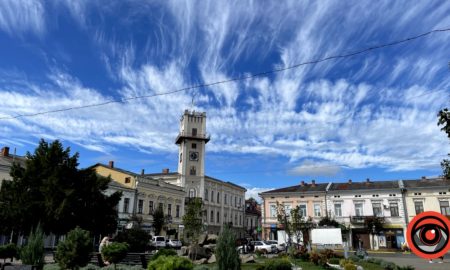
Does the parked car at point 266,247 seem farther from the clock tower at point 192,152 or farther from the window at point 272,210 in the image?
the clock tower at point 192,152

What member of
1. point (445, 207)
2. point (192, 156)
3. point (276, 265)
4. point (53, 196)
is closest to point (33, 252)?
point (276, 265)

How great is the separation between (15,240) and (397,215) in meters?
43.1

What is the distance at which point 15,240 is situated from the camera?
3119 cm

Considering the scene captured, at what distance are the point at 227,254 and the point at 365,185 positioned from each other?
45435mm

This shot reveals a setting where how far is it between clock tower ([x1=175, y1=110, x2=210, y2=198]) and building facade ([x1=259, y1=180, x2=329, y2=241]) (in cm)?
1220

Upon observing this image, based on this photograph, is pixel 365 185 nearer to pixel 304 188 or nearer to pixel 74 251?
pixel 304 188

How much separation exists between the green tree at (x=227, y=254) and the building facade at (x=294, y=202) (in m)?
42.6

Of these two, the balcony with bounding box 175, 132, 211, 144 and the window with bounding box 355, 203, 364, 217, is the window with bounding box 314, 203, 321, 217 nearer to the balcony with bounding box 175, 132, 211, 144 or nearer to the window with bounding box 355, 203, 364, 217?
the window with bounding box 355, 203, 364, 217

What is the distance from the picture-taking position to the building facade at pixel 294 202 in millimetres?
52625

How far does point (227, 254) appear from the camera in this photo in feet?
36.1

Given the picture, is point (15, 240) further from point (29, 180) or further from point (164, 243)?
point (164, 243)

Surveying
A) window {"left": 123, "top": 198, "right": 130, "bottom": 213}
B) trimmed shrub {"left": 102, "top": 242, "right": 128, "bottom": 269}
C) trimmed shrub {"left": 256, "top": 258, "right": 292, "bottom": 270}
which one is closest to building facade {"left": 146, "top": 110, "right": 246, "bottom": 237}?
window {"left": 123, "top": 198, "right": 130, "bottom": 213}

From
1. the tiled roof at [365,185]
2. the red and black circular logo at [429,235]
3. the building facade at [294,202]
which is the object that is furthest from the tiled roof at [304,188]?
the red and black circular logo at [429,235]

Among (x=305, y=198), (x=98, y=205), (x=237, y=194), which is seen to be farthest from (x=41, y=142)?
(x=237, y=194)
